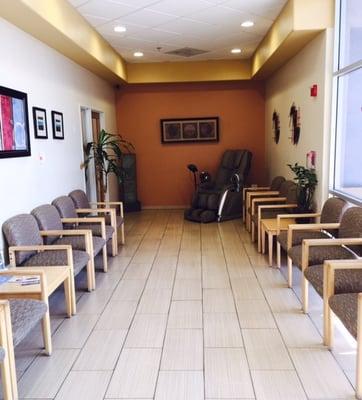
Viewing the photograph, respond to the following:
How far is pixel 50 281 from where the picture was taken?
2883 millimetres

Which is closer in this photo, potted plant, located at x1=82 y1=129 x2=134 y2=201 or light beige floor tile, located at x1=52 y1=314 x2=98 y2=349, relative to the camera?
light beige floor tile, located at x1=52 y1=314 x2=98 y2=349


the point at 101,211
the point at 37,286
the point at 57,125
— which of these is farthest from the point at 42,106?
the point at 37,286

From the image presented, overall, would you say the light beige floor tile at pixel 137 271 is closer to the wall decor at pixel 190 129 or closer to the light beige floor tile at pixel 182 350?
the light beige floor tile at pixel 182 350

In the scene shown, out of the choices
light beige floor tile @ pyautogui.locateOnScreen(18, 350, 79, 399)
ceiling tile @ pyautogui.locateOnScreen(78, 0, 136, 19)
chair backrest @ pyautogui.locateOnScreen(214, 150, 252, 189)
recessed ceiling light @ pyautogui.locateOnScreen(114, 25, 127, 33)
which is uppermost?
recessed ceiling light @ pyautogui.locateOnScreen(114, 25, 127, 33)

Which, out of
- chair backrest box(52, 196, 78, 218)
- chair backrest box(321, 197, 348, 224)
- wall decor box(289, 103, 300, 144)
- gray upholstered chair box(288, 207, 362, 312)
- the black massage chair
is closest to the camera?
gray upholstered chair box(288, 207, 362, 312)

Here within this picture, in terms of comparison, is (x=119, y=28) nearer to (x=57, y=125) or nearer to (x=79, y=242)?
(x=57, y=125)

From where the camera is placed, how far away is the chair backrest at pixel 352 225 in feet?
10.8

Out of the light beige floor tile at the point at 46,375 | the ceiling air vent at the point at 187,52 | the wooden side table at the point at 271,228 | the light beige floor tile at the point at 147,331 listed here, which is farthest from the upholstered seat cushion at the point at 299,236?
the ceiling air vent at the point at 187,52

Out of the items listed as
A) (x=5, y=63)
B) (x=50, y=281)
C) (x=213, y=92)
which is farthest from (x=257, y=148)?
(x=50, y=281)

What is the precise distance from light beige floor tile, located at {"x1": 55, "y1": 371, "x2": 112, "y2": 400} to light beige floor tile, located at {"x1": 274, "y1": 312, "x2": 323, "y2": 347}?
128 cm

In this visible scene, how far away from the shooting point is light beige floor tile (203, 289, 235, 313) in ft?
11.1

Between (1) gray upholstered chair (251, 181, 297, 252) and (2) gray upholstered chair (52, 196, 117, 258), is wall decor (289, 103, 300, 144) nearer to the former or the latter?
(1) gray upholstered chair (251, 181, 297, 252)

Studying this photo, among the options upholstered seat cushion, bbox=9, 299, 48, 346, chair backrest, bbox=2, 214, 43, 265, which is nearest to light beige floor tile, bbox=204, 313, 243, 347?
upholstered seat cushion, bbox=9, 299, 48, 346

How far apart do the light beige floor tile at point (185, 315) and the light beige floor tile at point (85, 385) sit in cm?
76
